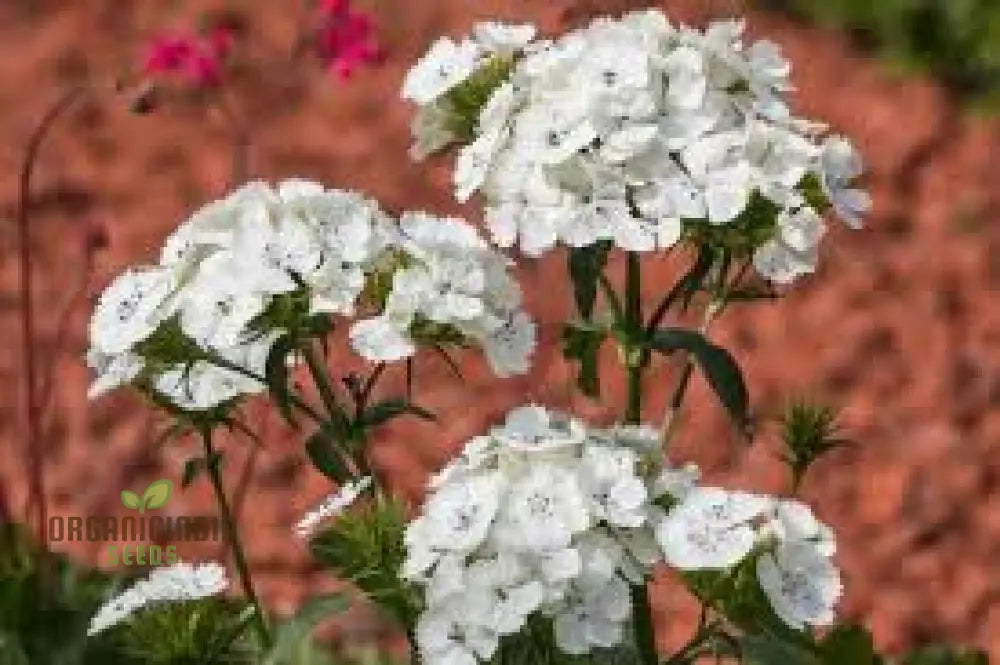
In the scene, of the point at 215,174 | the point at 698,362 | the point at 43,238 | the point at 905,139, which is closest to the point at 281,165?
the point at 215,174

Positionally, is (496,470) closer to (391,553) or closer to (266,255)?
(391,553)

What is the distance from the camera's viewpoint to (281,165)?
231 inches

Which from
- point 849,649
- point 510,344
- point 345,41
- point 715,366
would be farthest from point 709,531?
point 345,41

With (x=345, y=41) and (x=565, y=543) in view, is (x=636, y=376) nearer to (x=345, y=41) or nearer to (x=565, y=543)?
(x=565, y=543)

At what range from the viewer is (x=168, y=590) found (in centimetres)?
235

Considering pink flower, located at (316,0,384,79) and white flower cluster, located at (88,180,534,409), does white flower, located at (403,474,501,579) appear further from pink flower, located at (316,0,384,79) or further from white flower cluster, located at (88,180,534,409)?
pink flower, located at (316,0,384,79)

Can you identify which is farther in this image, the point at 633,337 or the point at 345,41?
the point at 345,41

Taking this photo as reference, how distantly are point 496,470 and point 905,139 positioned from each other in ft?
13.0

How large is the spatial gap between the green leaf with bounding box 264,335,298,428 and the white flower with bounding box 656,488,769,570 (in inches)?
15.2

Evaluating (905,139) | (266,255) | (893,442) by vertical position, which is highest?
(266,255)

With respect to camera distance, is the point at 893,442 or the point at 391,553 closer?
the point at 391,553

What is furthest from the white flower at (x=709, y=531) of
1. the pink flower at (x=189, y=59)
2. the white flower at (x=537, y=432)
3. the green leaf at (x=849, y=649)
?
the pink flower at (x=189, y=59)

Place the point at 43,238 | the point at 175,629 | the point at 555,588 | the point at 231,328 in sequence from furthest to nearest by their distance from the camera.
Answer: the point at 43,238 < the point at 175,629 < the point at 231,328 < the point at 555,588

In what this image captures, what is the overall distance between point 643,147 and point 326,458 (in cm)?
51
